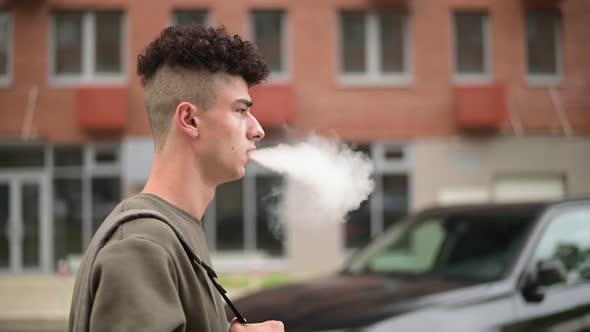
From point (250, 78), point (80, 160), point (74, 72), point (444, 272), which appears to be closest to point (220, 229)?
point (80, 160)

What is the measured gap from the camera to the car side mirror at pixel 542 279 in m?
5.11

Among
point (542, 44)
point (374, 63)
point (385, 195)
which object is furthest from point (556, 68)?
point (385, 195)

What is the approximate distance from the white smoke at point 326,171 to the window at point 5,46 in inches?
764

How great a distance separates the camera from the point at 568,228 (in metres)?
5.71

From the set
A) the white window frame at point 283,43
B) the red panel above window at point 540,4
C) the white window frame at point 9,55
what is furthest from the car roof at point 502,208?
the white window frame at point 9,55

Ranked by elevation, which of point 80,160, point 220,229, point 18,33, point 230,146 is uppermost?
point 18,33

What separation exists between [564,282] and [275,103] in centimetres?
1479

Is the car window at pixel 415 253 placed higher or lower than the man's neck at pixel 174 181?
lower

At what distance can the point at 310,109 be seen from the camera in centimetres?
2028

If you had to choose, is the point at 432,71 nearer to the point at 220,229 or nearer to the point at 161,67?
the point at 220,229

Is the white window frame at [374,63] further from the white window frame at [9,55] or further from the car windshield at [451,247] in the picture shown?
the car windshield at [451,247]

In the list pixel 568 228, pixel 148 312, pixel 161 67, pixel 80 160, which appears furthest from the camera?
pixel 80 160

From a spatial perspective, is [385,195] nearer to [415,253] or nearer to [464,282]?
[415,253]

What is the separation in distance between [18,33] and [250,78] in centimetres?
1967
